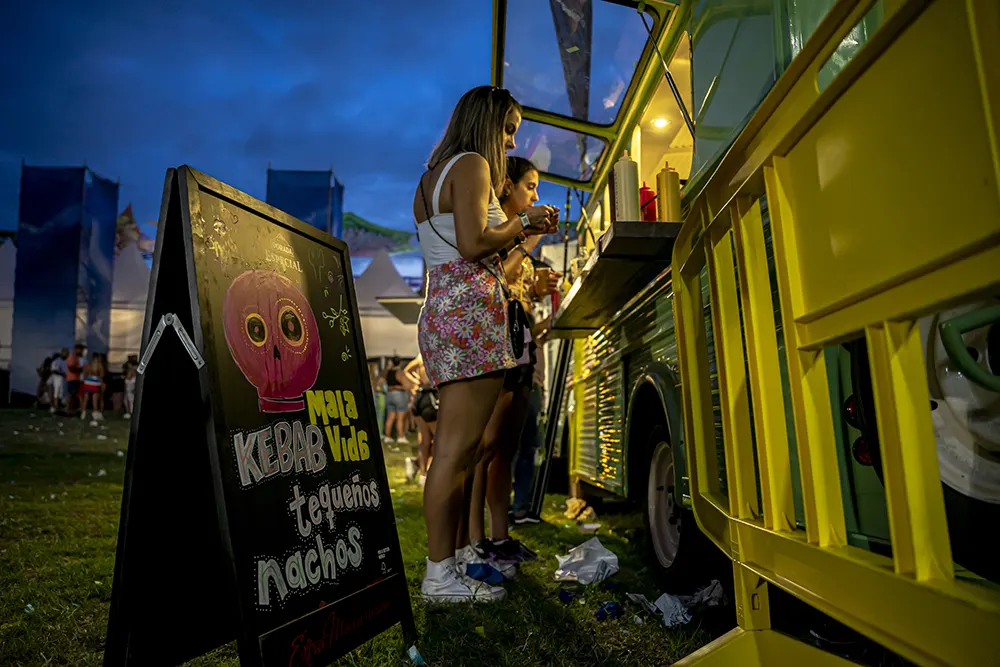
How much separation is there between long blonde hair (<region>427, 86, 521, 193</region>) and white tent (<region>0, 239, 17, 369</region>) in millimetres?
18190

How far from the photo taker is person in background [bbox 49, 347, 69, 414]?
1426 cm

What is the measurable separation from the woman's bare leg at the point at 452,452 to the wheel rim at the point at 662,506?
0.92 m

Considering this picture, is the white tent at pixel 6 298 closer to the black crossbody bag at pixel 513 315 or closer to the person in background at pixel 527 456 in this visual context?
the person in background at pixel 527 456

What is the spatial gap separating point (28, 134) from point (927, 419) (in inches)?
3238

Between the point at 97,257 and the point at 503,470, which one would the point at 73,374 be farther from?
the point at 503,470

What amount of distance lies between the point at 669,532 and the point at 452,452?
120 cm

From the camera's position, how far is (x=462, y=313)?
2197mm

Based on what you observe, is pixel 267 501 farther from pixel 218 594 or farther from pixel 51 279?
pixel 51 279

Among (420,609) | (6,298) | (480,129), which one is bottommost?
(420,609)

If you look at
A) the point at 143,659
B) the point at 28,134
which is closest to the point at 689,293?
the point at 143,659

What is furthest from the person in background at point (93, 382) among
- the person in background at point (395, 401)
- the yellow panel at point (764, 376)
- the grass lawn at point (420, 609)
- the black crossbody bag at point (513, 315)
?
the yellow panel at point (764, 376)

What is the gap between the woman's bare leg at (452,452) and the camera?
2.11 m

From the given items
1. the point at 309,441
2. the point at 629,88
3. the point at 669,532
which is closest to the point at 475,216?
the point at 309,441

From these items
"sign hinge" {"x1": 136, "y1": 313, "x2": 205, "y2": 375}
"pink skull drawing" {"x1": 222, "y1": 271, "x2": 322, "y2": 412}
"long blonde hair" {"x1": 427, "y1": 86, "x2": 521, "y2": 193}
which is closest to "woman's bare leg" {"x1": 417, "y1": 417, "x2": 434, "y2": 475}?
"long blonde hair" {"x1": 427, "y1": 86, "x2": 521, "y2": 193}
